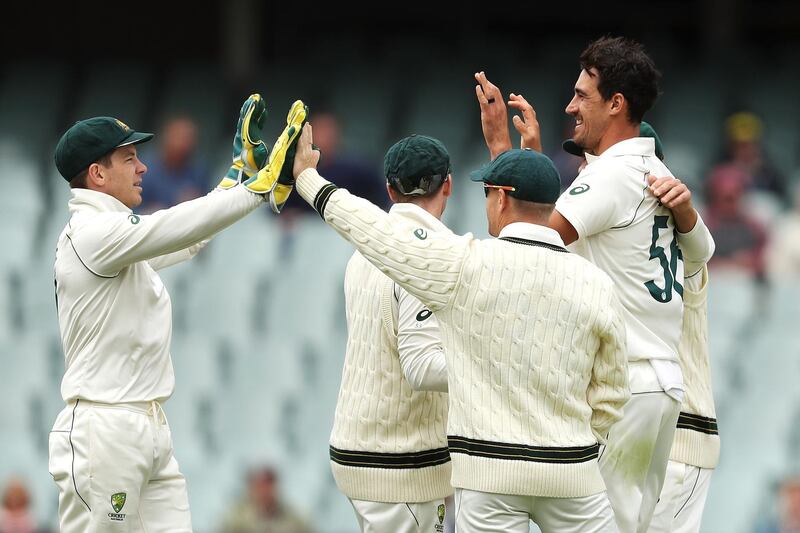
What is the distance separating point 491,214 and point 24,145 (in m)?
8.64

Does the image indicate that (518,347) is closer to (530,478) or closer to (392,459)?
(530,478)

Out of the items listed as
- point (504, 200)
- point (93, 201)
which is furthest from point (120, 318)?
point (504, 200)

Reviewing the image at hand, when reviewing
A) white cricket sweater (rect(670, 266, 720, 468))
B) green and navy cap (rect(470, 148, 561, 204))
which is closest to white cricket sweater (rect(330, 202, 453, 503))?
green and navy cap (rect(470, 148, 561, 204))

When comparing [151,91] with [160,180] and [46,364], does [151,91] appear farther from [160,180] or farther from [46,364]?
[46,364]

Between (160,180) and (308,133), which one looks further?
(160,180)

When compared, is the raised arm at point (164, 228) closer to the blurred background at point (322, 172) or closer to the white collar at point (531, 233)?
the white collar at point (531, 233)

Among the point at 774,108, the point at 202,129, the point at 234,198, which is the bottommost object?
the point at 234,198

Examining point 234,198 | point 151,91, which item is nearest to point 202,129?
point 151,91

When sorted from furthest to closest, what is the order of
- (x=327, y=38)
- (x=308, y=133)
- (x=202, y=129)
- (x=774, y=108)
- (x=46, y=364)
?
(x=327, y=38)
(x=202, y=129)
(x=774, y=108)
(x=46, y=364)
(x=308, y=133)

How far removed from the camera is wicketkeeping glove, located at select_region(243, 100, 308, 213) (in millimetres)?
4559

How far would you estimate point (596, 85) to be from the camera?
15.6ft

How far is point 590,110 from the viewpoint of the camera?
4.79 meters

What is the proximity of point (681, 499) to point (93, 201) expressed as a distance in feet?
7.47

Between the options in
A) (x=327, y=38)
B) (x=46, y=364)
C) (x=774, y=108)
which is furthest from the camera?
(x=327, y=38)
